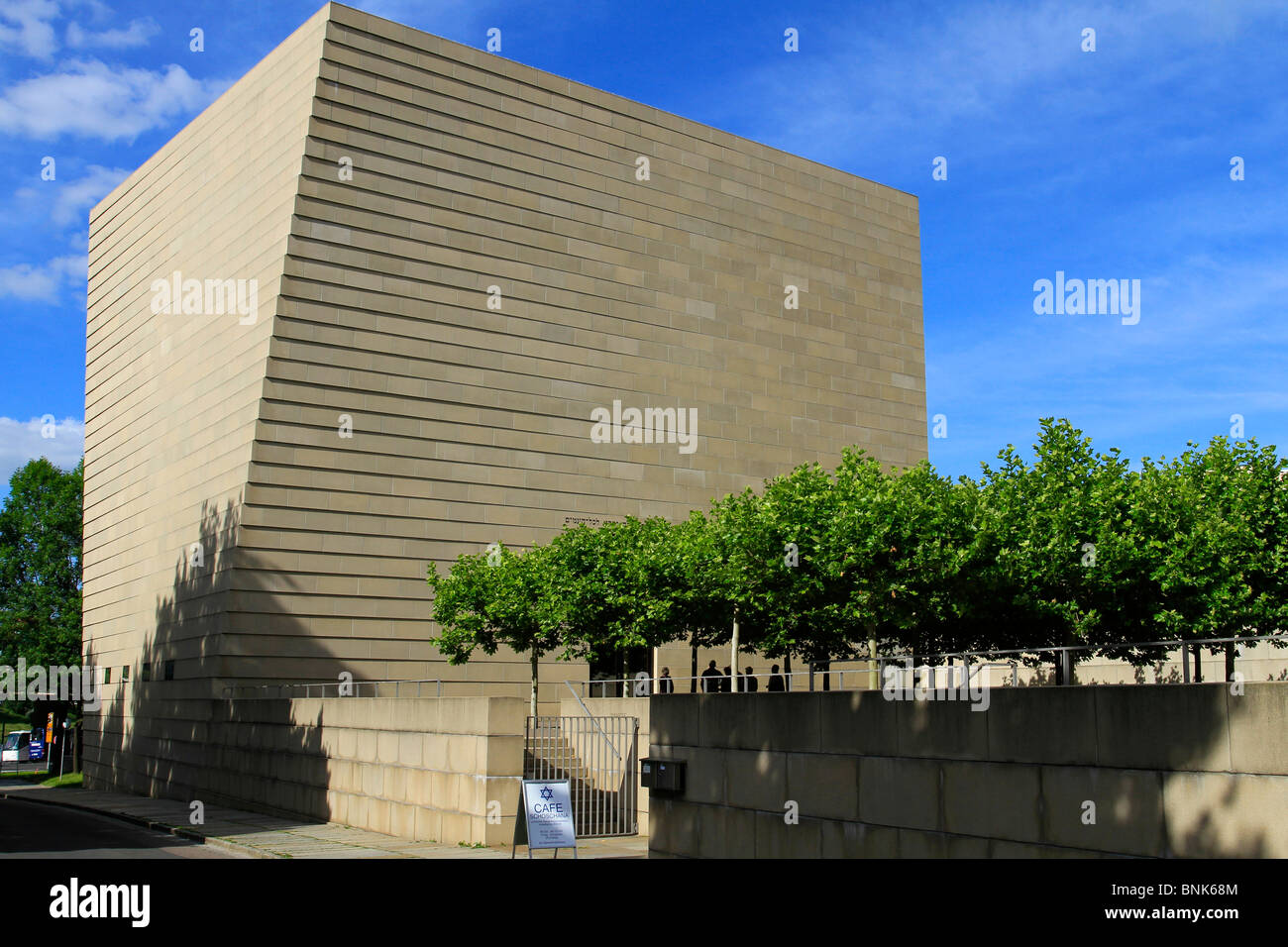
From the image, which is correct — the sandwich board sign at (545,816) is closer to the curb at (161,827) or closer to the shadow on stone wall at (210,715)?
the curb at (161,827)

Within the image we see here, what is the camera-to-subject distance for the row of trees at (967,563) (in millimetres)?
30188

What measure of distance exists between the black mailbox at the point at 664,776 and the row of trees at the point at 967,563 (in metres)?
15.3

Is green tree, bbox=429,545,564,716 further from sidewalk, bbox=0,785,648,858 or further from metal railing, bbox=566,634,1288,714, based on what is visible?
sidewalk, bbox=0,785,648,858

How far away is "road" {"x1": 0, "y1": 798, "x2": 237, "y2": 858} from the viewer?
2092 centimetres

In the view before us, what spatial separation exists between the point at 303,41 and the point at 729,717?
120 feet

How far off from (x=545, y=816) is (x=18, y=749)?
86.8 m

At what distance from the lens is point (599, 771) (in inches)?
842

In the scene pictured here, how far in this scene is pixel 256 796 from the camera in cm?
3133

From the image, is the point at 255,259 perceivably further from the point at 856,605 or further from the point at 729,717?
the point at 729,717

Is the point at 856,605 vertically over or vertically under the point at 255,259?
under

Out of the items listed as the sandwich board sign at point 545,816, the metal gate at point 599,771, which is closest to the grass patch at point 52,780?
the metal gate at point 599,771
